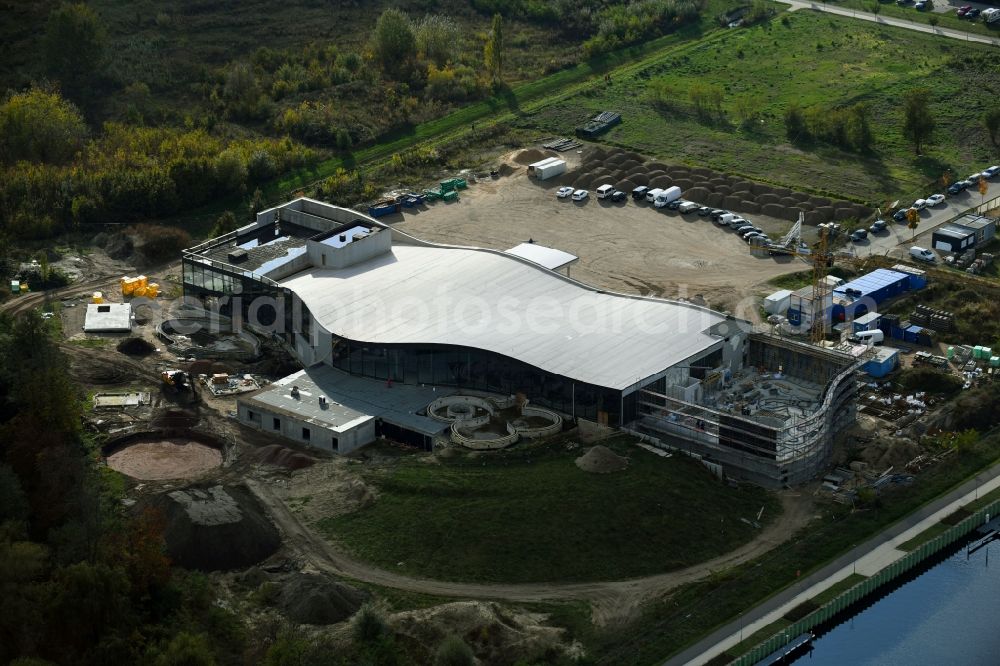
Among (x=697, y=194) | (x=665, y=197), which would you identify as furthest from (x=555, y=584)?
(x=697, y=194)

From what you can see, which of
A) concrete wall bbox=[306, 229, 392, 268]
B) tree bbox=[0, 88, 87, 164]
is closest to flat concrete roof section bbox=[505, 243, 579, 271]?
concrete wall bbox=[306, 229, 392, 268]

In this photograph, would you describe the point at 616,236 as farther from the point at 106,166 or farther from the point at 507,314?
the point at 106,166

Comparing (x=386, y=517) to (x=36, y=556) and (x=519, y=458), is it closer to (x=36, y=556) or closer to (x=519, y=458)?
(x=519, y=458)

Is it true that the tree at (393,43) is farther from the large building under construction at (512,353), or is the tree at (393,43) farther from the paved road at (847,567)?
the paved road at (847,567)

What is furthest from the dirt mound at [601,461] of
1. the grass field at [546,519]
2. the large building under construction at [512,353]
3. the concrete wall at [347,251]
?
the concrete wall at [347,251]

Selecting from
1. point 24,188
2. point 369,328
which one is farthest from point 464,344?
point 24,188

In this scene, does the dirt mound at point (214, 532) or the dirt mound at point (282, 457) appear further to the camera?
the dirt mound at point (282, 457)
